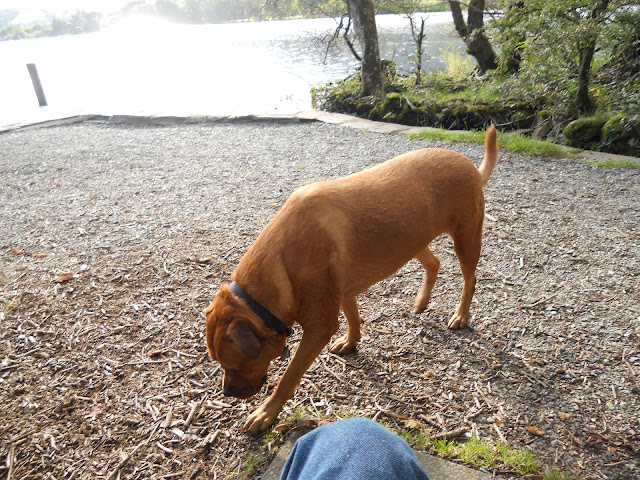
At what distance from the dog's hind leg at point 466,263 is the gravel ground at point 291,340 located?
0.34 feet

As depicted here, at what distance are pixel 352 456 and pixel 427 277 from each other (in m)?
2.46

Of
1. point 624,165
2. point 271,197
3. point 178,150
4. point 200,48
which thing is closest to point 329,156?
point 271,197

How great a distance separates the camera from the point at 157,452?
8.14 ft

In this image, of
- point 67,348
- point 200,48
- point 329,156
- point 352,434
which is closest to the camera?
point 352,434

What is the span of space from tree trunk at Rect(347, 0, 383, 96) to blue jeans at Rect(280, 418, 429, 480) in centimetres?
1074

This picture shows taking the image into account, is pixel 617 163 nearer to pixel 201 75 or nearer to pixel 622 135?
pixel 622 135

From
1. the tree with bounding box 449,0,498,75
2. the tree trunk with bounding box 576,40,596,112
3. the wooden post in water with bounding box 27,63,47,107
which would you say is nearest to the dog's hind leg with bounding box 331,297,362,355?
the tree trunk with bounding box 576,40,596,112

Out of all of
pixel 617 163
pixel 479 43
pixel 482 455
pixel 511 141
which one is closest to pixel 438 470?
pixel 482 455

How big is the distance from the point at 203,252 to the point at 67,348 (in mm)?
1664

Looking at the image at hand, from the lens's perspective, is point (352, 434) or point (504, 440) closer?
point (352, 434)

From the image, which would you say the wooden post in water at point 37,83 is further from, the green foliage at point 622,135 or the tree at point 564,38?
the green foliage at point 622,135

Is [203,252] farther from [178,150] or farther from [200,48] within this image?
[200,48]

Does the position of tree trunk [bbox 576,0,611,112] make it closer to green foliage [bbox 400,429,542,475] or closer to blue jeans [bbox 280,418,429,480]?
green foliage [bbox 400,429,542,475]

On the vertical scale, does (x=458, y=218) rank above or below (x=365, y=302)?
above
